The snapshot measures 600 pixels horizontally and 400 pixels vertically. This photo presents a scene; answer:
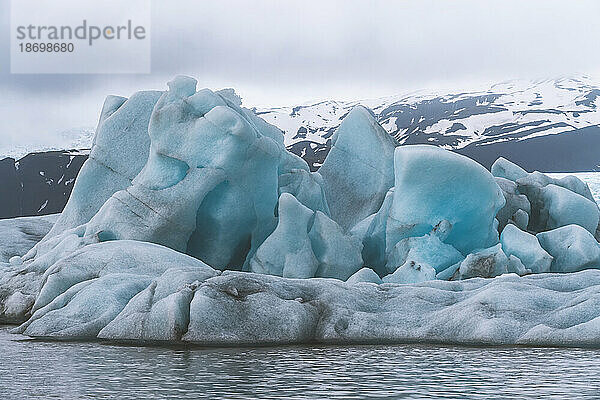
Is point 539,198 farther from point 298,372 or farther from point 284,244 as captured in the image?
point 298,372

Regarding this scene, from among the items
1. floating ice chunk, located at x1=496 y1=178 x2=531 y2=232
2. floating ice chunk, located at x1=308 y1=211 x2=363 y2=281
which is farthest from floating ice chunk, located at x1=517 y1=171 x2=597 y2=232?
floating ice chunk, located at x1=308 y1=211 x2=363 y2=281

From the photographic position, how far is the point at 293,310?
1112 cm

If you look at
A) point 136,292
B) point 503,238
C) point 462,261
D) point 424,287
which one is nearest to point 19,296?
point 136,292

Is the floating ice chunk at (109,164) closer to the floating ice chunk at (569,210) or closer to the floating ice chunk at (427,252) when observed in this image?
the floating ice chunk at (427,252)

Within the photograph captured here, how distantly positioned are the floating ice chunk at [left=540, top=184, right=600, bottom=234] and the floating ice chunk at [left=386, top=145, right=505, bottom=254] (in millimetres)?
3721

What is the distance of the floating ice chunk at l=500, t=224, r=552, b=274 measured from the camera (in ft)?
58.6

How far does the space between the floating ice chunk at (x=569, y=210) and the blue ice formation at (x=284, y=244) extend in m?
0.04

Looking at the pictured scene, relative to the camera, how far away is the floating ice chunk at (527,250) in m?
17.9

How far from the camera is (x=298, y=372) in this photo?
7.88m

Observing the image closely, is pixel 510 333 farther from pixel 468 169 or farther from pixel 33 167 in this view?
pixel 33 167

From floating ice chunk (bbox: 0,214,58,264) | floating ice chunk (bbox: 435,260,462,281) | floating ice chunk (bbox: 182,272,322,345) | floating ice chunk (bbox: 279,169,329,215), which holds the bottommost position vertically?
floating ice chunk (bbox: 0,214,58,264)

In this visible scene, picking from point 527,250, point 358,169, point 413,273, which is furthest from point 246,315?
point 358,169

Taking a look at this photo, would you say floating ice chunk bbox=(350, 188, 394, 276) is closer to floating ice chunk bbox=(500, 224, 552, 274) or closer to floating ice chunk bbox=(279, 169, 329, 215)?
floating ice chunk bbox=(279, 169, 329, 215)

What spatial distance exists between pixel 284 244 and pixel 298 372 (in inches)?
391
